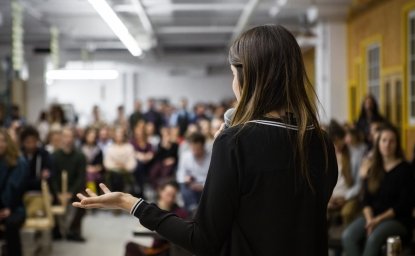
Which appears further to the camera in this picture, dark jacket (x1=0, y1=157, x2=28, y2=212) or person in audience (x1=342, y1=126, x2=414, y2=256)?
dark jacket (x1=0, y1=157, x2=28, y2=212)

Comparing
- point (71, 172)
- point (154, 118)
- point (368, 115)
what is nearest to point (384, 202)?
point (71, 172)

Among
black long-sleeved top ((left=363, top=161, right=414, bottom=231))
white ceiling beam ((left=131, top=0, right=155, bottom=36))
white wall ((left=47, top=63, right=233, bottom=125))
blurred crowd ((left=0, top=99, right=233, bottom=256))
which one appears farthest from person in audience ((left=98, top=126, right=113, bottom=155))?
white wall ((left=47, top=63, right=233, bottom=125))

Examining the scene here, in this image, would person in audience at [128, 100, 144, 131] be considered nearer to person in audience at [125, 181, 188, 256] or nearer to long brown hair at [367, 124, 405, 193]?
person in audience at [125, 181, 188, 256]

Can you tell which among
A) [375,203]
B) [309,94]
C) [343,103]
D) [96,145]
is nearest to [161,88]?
[343,103]

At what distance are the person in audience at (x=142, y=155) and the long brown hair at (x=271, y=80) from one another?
37.1 ft

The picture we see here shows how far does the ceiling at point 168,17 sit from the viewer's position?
15.4 meters

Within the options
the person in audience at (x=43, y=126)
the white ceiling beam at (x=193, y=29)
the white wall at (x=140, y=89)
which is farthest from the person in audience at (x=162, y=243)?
the white wall at (x=140, y=89)

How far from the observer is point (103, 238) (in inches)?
388

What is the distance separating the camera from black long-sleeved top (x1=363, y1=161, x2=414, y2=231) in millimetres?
5992

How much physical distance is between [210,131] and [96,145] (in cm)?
215

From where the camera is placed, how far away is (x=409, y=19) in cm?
1216

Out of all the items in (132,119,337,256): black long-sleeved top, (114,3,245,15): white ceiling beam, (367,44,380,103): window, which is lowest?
(132,119,337,256): black long-sleeved top

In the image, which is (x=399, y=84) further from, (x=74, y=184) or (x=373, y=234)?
(x=373, y=234)

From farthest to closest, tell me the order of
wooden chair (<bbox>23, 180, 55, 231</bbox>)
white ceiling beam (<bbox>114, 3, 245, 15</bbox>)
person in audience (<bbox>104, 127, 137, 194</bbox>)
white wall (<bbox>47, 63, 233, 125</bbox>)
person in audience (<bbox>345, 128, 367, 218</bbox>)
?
1. white wall (<bbox>47, 63, 233, 125</bbox>)
2. white ceiling beam (<bbox>114, 3, 245, 15</bbox>)
3. person in audience (<bbox>104, 127, 137, 194</bbox>)
4. wooden chair (<bbox>23, 180, 55, 231</bbox>)
5. person in audience (<bbox>345, 128, 367, 218</bbox>)
